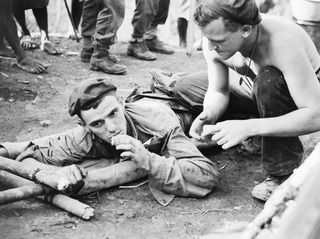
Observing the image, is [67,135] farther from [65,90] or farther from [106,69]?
[106,69]

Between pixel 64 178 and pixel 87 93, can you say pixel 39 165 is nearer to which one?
pixel 64 178

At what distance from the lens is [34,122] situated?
4.84 metres

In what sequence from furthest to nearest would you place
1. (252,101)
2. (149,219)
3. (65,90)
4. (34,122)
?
(65,90)
(34,122)
(252,101)
(149,219)

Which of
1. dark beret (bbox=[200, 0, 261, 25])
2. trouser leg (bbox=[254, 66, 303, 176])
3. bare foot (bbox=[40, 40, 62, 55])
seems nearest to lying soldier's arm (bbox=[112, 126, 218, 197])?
trouser leg (bbox=[254, 66, 303, 176])

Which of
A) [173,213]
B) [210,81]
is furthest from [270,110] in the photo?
[173,213]

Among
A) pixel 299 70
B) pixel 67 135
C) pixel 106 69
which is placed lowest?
pixel 106 69

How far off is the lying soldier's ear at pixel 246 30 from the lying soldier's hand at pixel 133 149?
0.98 metres

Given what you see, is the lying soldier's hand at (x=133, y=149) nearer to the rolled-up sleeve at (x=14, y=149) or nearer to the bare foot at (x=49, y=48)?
the rolled-up sleeve at (x=14, y=149)

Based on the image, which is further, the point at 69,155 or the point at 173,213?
the point at 69,155

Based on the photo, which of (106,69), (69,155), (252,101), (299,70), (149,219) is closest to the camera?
(299,70)

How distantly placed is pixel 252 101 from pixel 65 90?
2365 mm

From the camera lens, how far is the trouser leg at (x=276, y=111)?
333 cm

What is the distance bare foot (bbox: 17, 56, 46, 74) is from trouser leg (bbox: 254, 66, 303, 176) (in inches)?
130

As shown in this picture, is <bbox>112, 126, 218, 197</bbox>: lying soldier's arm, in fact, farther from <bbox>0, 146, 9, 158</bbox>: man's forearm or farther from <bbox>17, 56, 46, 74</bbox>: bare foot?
<bbox>17, 56, 46, 74</bbox>: bare foot
